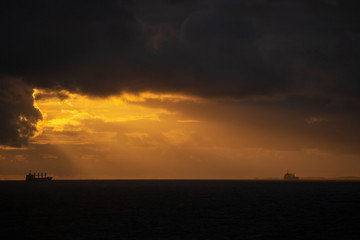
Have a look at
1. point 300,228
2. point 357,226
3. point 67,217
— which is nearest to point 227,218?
point 300,228

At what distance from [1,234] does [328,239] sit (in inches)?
1932

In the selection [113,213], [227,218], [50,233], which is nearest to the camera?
[50,233]

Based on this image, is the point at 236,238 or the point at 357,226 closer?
the point at 236,238

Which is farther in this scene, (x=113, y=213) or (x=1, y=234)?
(x=113, y=213)

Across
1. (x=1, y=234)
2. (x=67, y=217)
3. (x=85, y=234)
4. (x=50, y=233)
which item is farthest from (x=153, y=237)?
(x=67, y=217)

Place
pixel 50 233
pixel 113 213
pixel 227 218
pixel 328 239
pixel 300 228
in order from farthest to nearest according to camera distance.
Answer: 1. pixel 113 213
2. pixel 227 218
3. pixel 300 228
4. pixel 50 233
5. pixel 328 239

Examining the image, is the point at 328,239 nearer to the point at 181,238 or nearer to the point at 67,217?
the point at 181,238

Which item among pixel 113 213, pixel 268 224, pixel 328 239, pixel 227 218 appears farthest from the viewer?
pixel 113 213

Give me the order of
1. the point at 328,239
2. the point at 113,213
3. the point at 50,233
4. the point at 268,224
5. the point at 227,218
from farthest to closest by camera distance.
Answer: the point at 113,213
the point at 227,218
the point at 268,224
the point at 50,233
the point at 328,239

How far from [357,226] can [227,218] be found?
25161 mm

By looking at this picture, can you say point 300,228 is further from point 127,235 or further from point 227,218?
point 127,235

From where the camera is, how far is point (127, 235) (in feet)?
213

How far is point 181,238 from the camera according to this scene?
62156mm

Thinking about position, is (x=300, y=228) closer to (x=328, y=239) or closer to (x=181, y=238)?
(x=328, y=239)
